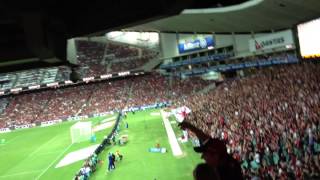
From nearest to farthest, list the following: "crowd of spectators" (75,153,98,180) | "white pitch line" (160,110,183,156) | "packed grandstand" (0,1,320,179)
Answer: "packed grandstand" (0,1,320,179) < "crowd of spectators" (75,153,98,180) < "white pitch line" (160,110,183,156)

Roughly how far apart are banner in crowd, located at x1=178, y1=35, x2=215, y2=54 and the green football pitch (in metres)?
30.5

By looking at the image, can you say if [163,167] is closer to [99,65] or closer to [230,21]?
[230,21]

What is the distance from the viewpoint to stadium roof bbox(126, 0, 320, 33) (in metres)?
38.1

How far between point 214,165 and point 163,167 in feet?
75.7

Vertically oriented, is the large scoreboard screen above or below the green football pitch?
above

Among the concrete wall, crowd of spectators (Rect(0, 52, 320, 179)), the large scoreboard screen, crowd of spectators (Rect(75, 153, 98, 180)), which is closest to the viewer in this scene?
the concrete wall

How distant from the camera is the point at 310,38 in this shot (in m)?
36.9


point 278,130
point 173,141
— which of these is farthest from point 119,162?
point 278,130

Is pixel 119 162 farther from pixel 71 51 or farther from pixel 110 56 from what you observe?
pixel 110 56

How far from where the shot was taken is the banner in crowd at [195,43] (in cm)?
7512

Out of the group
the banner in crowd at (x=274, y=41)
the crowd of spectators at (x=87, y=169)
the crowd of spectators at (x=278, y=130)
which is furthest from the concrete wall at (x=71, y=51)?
the banner in crowd at (x=274, y=41)

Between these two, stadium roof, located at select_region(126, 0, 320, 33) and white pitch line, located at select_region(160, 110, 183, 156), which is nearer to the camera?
white pitch line, located at select_region(160, 110, 183, 156)

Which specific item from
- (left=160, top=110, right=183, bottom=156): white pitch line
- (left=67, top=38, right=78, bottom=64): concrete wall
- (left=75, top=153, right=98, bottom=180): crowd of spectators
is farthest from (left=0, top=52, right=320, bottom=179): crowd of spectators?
(left=67, top=38, right=78, bottom=64): concrete wall

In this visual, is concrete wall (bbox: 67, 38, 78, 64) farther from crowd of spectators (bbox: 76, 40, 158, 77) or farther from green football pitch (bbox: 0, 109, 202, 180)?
crowd of spectators (bbox: 76, 40, 158, 77)
